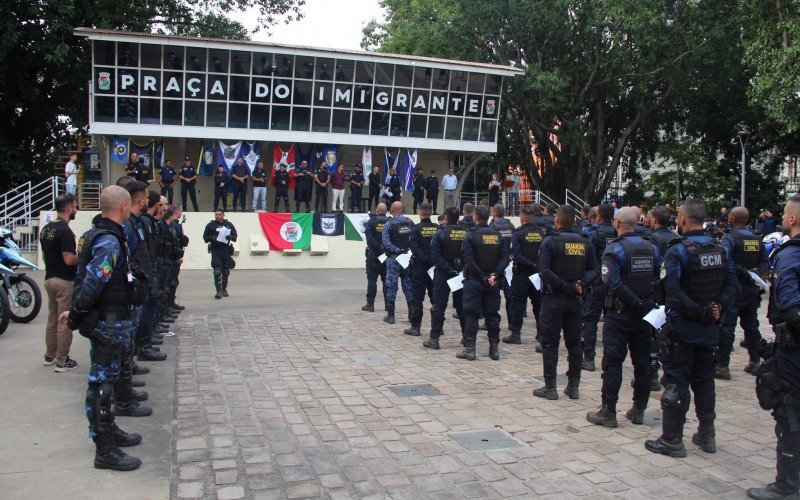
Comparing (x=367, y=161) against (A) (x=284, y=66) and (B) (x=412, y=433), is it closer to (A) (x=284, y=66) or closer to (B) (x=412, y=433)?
(A) (x=284, y=66)

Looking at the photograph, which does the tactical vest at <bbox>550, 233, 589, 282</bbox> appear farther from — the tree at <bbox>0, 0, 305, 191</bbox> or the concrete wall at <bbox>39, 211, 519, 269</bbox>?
the tree at <bbox>0, 0, 305, 191</bbox>

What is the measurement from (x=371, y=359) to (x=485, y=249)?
6.73 ft

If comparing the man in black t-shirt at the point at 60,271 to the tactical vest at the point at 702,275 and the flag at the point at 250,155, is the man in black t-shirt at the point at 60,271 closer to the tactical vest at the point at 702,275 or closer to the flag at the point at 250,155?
the tactical vest at the point at 702,275

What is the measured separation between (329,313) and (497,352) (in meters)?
4.43

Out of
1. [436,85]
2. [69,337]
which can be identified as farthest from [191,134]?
[69,337]

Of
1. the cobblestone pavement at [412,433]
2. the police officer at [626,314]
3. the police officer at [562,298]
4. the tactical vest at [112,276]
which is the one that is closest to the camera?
the cobblestone pavement at [412,433]

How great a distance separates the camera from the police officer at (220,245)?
1364cm

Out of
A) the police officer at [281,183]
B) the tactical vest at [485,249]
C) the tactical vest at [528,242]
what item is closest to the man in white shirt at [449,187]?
the police officer at [281,183]

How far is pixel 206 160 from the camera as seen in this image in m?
25.8

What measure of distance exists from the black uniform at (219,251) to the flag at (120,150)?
39.8ft

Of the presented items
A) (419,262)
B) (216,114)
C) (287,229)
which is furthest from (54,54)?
(419,262)

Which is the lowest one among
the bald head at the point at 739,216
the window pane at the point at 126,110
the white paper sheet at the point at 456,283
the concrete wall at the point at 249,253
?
the concrete wall at the point at 249,253

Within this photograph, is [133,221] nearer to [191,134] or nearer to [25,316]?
[25,316]

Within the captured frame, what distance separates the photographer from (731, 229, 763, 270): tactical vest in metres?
8.20
